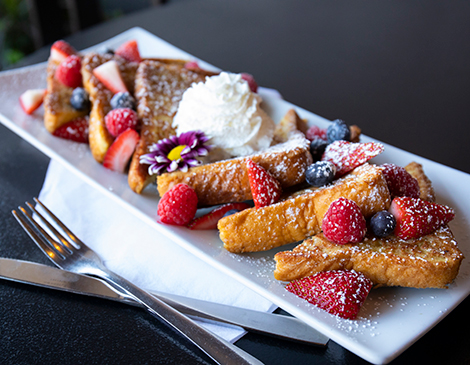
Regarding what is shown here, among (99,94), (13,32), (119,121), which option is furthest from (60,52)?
(13,32)

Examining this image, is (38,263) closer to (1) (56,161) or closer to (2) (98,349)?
(2) (98,349)

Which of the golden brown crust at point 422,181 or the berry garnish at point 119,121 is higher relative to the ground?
the golden brown crust at point 422,181

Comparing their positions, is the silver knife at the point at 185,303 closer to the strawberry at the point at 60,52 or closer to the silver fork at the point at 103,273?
the silver fork at the point at 103,273

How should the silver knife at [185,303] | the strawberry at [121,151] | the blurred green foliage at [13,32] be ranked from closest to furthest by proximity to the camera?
1. the silver knife at [185,303]
2. the strawberry at [121,151]
3. the blurred green foliage at [13,32]

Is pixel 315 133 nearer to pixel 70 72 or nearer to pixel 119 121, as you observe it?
pixel 119 121

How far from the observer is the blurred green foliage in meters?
4.33

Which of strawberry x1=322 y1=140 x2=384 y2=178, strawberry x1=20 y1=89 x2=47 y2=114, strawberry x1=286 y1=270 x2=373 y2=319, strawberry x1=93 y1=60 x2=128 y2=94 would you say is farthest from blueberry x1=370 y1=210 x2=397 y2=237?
strawberry x1=20 y1=89 x2=47 y2=114

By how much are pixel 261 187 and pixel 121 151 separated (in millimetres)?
675

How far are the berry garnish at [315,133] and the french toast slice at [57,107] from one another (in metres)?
1.05

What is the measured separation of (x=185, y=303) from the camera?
1324 millimetres

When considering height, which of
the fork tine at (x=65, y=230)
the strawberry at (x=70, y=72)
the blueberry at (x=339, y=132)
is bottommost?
the fork tine at (x=65, y=230)

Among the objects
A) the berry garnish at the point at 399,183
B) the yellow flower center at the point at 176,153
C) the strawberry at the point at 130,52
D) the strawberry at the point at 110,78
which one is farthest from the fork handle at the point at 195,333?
the strawberry at the point at 130,52

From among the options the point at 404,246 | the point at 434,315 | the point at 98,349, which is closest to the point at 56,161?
the point at 98,349

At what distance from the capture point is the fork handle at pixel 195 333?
1.13 m
